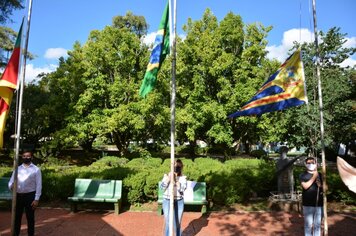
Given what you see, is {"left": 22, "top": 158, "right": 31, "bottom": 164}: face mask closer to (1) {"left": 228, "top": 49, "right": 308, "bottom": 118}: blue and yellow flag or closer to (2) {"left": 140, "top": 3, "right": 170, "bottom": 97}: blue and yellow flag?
(2) {"left": 140, "top": 3, "right": 170, "bottom": 97}: blue and yellow flag

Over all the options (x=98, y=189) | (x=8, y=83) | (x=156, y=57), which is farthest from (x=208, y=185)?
(x=8, y=83)

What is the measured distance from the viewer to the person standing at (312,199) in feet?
19.9

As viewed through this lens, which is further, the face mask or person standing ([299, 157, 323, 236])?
the face mask

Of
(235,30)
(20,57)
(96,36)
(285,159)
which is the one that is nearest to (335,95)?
(235,30)

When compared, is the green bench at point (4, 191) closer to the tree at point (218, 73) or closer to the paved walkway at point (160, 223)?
the paved walkway at point (160, 223)

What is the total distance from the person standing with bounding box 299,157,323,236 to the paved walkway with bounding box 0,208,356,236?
1510 mm

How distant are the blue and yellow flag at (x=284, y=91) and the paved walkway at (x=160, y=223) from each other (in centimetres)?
289

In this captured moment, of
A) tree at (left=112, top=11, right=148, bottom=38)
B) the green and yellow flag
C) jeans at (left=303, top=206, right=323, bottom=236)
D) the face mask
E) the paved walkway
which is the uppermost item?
tree at (left=112, top=11, right=148, bottom=38)

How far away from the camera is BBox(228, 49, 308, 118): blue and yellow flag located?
6.53m

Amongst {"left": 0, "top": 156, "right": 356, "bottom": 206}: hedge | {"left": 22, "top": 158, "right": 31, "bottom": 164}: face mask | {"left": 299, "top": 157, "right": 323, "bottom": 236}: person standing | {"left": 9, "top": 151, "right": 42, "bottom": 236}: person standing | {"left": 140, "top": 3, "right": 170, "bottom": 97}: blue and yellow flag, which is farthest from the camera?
{"left": 0, "top": 156, "right": 356, "bottom": 206}: hedge

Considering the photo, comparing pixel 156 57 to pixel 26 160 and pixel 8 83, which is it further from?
pixel 26 160

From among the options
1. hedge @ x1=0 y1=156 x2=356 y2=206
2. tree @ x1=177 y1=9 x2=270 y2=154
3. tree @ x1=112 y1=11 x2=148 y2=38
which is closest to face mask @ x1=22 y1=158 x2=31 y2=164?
hedge @ x1=0 y1=156 x2=356 y2=206

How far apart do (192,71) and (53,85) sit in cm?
984

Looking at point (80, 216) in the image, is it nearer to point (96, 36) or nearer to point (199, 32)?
point (96, 36)
